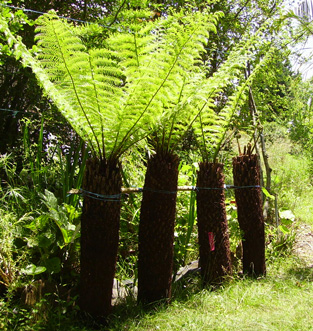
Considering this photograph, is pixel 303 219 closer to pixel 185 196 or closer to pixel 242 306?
pixel 185 196

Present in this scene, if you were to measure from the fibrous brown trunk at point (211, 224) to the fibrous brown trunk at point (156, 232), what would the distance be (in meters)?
0.46

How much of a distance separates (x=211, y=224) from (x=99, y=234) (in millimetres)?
1011

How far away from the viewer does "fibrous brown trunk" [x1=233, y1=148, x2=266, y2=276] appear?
291cm

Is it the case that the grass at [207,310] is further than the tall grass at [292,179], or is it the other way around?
the tall grass at [292,179]

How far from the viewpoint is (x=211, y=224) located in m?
2.63

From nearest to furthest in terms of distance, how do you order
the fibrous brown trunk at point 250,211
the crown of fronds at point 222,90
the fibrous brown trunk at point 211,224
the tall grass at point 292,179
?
the crown of fronds at point 222,90
the fibrous brown trunk at point 211,224
the fibrous brown trunk at point 250,211
the tall grass at point 292,179

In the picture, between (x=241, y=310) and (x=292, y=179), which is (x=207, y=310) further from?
(x=292, y=179)

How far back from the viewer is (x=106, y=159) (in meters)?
2.01

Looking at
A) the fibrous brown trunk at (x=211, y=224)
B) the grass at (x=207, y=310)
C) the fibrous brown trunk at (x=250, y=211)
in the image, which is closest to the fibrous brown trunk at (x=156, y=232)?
the grass at (x=207, y=310)

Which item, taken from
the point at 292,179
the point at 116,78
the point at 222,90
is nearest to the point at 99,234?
the point at 116,78

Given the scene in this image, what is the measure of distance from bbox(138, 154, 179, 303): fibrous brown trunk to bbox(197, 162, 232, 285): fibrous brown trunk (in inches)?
17.9

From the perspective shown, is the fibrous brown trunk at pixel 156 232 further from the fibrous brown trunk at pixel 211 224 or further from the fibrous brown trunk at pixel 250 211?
the fibrous brown trunk at pixel 250 211

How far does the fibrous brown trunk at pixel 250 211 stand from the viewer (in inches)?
115

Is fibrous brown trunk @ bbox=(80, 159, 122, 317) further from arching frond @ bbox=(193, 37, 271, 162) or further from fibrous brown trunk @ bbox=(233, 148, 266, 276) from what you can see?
fibrous brown trunk @ bbox=(233, 148, 266, 276)
